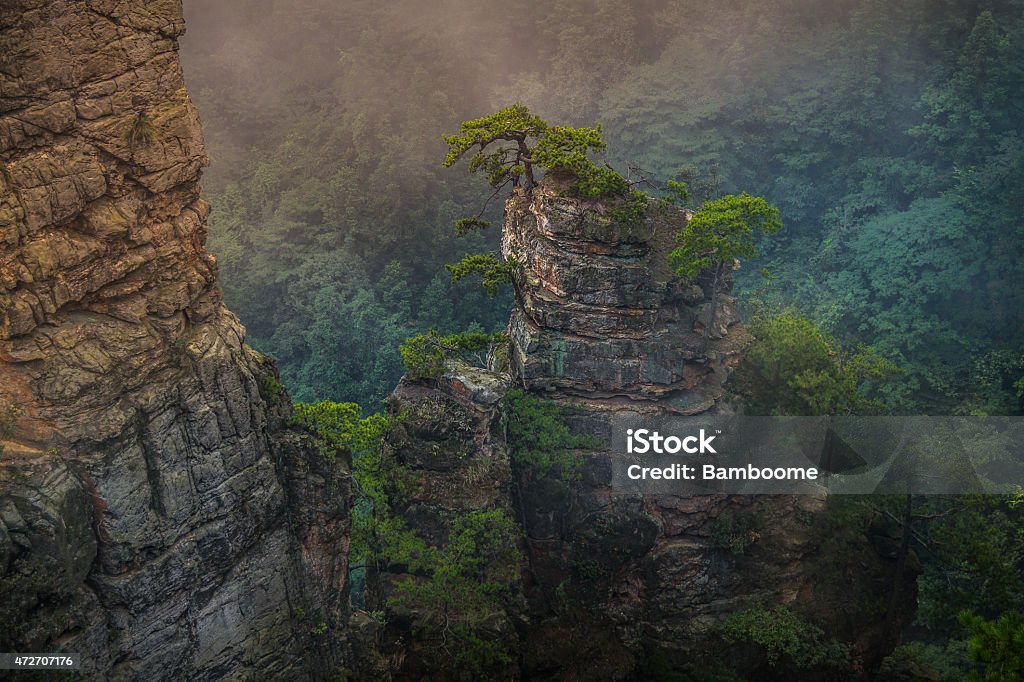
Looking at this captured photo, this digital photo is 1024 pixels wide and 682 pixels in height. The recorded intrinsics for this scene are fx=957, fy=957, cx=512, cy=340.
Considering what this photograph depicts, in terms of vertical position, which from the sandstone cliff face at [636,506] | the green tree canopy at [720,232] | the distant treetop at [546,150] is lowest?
the sandstone cliff face at [636,506]

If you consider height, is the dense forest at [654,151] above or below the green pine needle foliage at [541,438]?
above

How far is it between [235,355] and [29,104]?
6.06 metres

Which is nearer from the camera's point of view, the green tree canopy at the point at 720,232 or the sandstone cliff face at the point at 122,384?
the sandstone cliff face at the point at 122,384

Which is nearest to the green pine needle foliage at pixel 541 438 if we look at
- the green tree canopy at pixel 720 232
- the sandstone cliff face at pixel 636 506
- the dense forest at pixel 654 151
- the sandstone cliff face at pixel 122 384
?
the sandstone cliff face at pixel 636 506

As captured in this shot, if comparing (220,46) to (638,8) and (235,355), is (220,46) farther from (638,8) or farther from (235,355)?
(235,355)

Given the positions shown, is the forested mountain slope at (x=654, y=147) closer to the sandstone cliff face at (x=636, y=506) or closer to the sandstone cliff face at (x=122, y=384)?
the sandstone cliff face at (x=636, y=506)

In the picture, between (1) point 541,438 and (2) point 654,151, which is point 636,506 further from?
(2) point 654,151

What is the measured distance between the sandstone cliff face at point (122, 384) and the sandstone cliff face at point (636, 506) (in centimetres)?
880

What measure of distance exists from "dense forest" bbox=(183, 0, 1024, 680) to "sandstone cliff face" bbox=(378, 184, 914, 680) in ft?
41.7

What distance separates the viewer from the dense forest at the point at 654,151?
44.5 metres

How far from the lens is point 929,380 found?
41375 mm

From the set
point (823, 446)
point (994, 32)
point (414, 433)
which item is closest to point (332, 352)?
point (414, 433)

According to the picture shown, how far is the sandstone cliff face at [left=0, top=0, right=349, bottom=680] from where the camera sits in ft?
53.7

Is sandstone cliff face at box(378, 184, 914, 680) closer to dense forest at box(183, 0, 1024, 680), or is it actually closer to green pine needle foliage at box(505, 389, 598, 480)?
green pine needle foliage at box(505, 389, 598, 480)
